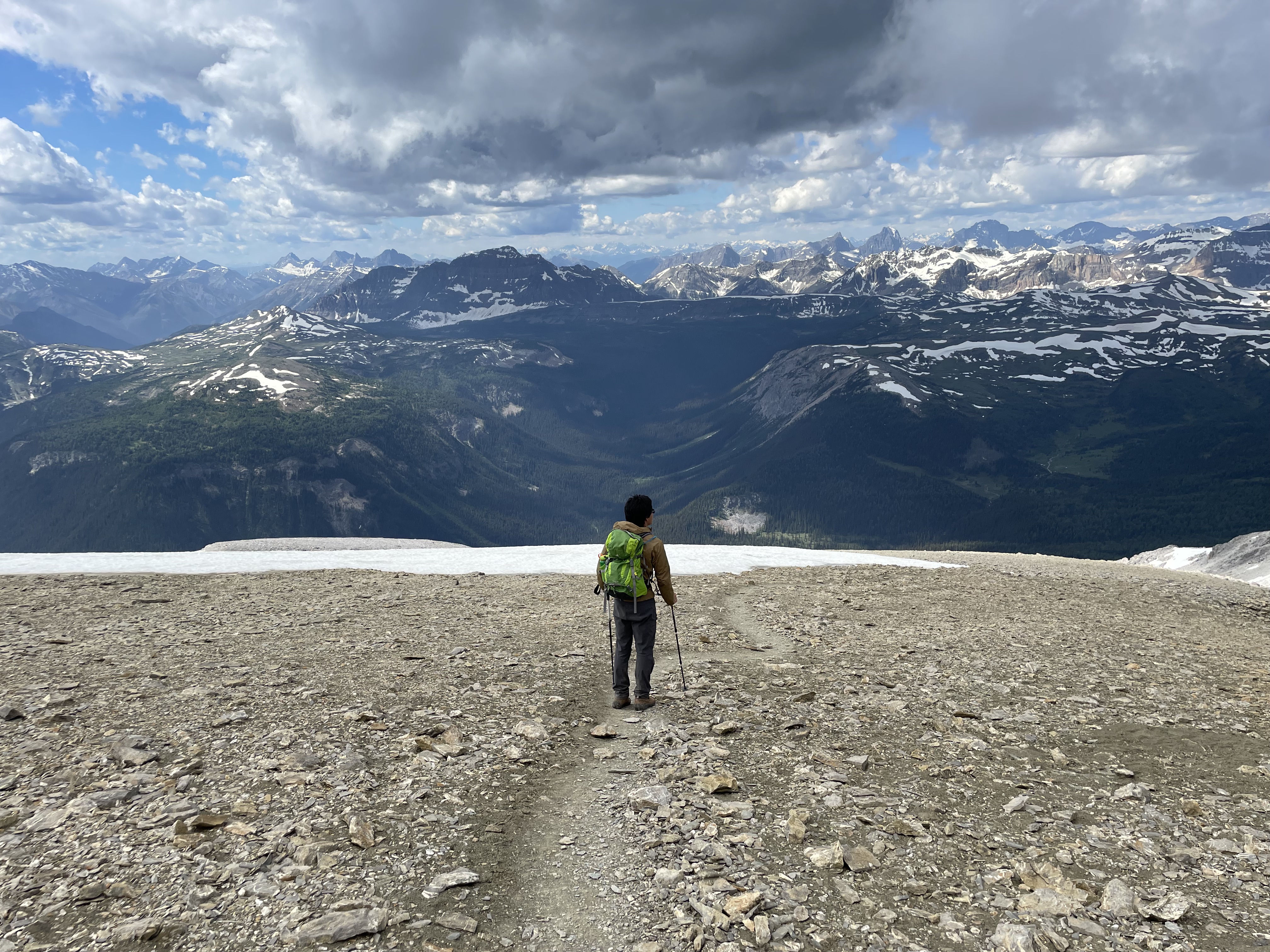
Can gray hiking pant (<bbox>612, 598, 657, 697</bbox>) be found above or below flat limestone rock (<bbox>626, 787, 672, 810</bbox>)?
above

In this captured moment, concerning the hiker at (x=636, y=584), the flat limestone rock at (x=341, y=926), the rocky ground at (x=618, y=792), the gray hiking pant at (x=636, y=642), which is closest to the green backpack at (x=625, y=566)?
the hiker at (x=636, y=584)

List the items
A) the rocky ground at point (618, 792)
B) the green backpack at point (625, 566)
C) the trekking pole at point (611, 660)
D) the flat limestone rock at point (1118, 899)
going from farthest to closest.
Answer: the trekking pole at point (611, 660), the green backpack at point (625, 566), the flat limestone rock at point (1118, 899), the rocky ground at point (618, 792)

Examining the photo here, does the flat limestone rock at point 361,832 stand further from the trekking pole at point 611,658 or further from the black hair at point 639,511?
the black hair at point 639,511

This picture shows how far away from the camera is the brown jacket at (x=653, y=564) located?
1523cm

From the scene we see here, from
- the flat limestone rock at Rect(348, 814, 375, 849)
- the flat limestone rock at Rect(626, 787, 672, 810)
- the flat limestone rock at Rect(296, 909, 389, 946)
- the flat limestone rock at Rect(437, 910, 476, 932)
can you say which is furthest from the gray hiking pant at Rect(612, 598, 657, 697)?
the flat limestone rock at Rect(296, 909, 389, 946)

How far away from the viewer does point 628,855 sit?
10172 millimetres

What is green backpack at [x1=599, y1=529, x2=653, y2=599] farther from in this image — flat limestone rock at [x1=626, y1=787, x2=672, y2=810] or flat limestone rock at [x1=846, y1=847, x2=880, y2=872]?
flat limestone rock at [x1=846, y1=847, x2=880, y2=872]

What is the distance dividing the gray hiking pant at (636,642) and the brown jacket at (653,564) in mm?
336

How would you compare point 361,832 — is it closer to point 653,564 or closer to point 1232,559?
point 653,564

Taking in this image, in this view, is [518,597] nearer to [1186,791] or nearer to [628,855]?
[628,855]

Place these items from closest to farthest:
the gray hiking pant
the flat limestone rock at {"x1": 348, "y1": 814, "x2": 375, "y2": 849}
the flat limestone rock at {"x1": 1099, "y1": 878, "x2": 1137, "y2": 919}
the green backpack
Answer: the flat limestone rock at {"x1": 1099, "y1": 878, "x2": 1137, "y2": 919} → the flat limestone rock at {"x1": 348, "y1": 814, "x2": 375, "y2": 849} → the green backpack → the gray hiking pant

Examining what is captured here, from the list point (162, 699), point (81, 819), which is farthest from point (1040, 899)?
point (162, 699)

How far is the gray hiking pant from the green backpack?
0.99ft

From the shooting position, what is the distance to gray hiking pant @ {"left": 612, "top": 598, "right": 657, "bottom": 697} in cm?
1542
